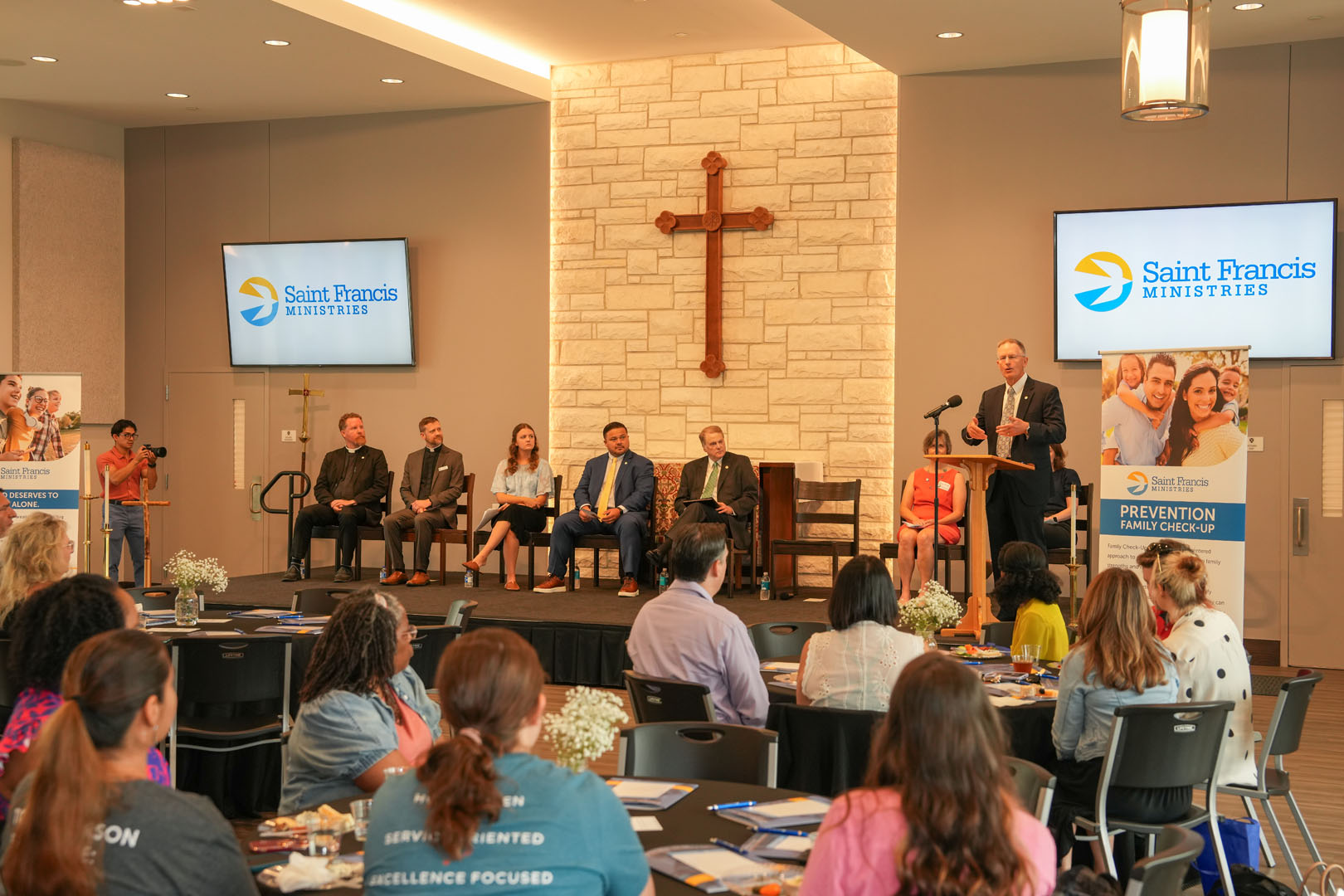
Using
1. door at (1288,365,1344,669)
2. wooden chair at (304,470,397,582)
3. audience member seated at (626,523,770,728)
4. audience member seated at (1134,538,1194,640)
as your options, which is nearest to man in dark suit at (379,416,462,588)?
wooden chair at (304,470,397,582)

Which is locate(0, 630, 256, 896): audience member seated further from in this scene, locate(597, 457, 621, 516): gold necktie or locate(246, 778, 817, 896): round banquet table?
locate(597, 457, 621, 516): gold necktie

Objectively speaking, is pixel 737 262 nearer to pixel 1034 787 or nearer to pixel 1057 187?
pixel 1057 187

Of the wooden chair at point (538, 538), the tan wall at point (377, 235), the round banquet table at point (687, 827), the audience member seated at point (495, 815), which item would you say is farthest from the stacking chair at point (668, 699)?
the tan wall at point (377, 235)

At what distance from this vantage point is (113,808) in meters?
1.99

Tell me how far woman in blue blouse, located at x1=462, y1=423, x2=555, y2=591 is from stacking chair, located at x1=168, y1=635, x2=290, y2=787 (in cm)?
450

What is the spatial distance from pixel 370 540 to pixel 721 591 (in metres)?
3.21

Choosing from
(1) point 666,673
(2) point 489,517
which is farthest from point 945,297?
(1) point 666,673

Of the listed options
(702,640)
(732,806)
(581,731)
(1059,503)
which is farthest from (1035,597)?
(1059,503)

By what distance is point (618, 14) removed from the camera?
9156 mm

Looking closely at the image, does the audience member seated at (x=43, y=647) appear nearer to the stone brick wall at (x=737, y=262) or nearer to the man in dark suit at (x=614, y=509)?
the man in dark suit at (x=614, y=509)

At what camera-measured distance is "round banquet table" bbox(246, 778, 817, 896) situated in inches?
93.3

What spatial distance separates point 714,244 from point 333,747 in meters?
7.31

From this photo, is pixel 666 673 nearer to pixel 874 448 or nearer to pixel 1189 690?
pixel 1189 690

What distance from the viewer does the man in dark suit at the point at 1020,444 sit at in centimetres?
734
